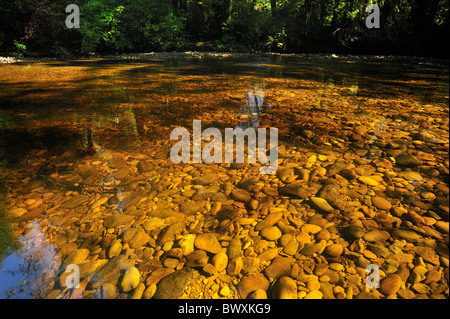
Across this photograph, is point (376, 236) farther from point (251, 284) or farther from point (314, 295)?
point (251, 284)

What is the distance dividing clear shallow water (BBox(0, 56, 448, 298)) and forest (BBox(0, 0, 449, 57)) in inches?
372

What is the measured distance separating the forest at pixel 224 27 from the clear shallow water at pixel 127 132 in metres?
9.44

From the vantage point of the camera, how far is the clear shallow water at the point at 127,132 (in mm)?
1841

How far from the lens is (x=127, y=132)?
3.69 metres

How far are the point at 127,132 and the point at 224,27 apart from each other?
1976cm

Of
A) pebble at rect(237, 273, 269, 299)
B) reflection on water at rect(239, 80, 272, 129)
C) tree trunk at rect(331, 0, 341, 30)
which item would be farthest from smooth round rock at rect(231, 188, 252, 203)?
tree trunk at rect(331, 0, 341, 30)

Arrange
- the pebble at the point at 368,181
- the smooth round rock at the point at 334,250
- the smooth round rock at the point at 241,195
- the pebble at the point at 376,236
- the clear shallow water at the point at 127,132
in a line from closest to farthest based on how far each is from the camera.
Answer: the smooth round rock at the point at 334,250 → the pebble at the point at 376,236 → the clear shallow water at the point at 127,132 → the smooth round rock at the point at 241,195 → the pebble at the point at 368,181

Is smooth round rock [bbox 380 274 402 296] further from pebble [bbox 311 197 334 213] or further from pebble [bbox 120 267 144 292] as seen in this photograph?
pebble [bbox 120 267 144 292]

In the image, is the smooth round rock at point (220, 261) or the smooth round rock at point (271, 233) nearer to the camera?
the smooth round rock at point (220, 261)

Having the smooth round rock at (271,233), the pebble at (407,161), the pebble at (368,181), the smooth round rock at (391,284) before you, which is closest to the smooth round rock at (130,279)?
the smooth round rock at (271,233)

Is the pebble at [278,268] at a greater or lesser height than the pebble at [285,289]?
greater

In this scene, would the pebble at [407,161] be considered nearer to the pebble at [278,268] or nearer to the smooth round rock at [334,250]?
the smooth round rock at [334,250]

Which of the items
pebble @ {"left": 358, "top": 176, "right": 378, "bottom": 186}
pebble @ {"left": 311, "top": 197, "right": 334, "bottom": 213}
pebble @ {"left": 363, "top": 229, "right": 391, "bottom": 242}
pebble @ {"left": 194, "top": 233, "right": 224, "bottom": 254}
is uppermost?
pebble @ {"left": 358, "top": 176, "right": 378, "bottom": 186}

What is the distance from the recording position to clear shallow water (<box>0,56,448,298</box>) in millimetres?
1841
